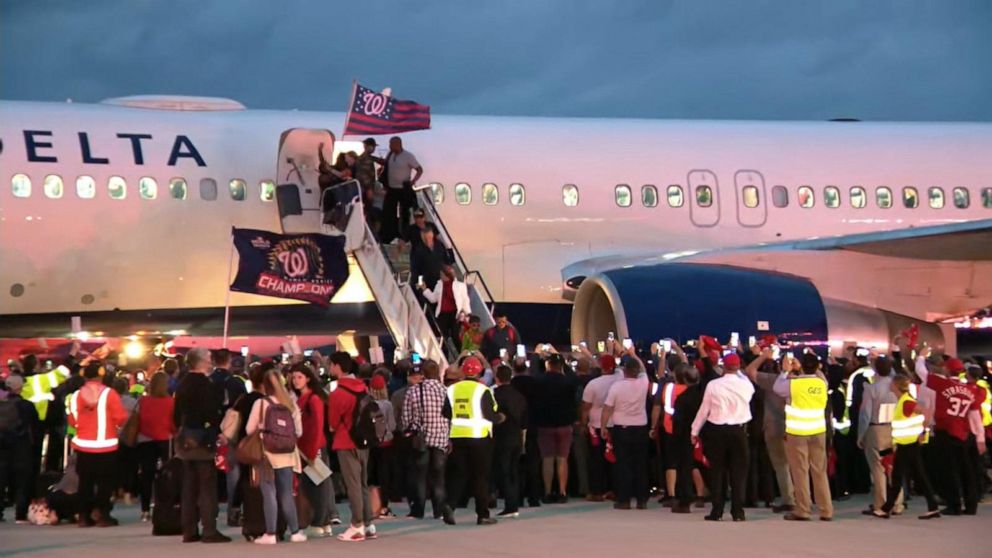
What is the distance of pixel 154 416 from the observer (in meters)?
12.8

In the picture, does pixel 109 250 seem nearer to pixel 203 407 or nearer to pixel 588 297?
pixel 588 297

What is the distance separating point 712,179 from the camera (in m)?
21.1

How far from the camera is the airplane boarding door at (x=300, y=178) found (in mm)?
18688

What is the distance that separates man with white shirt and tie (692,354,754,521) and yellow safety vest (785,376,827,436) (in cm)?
36

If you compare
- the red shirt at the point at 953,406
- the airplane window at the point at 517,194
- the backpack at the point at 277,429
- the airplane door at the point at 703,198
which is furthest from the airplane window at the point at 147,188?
the red shirt at the point at 953,406

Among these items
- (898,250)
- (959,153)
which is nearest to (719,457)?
(898,250)

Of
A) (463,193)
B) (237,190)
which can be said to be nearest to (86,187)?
(237,190)

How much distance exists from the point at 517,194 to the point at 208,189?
159 inches

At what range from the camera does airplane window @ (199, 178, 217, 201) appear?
1850 centimetres

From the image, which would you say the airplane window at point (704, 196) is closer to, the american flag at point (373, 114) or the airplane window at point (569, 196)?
the airplane window at point (569, 196)

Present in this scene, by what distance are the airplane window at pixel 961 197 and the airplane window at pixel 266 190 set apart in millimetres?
9948

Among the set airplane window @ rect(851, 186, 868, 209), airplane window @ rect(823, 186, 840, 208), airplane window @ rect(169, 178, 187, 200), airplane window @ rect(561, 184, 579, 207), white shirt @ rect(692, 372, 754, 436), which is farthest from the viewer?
airplane window @ rect(851, 186, 868, 209)

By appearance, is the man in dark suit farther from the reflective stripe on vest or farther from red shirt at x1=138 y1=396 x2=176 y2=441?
the reflective stripe on vest

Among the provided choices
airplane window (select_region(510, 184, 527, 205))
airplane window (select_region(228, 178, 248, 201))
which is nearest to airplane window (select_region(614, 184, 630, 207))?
airplane window (select_region(510, 184, 527, 205))
